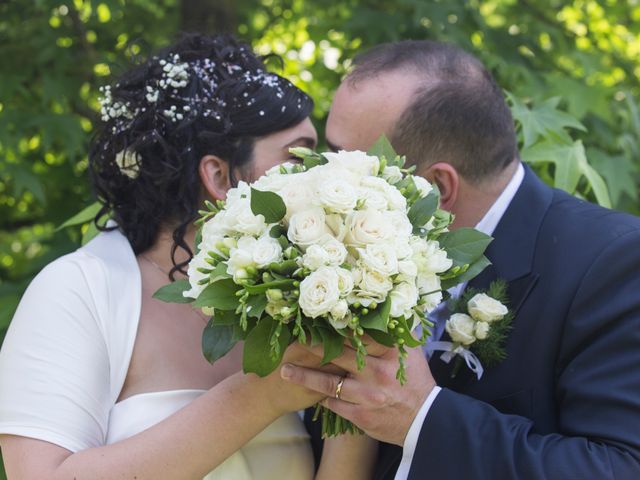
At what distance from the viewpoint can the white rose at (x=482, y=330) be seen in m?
2.80

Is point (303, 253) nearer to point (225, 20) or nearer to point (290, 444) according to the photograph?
point (290, 444)

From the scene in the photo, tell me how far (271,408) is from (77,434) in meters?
0.64

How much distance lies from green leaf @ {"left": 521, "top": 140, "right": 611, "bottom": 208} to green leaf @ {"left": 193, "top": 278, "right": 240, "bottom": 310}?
187 centimetres

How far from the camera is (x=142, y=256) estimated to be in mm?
3398

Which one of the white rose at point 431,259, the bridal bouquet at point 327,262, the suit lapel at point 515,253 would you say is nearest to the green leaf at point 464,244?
the bridal bouquet at point 327,262

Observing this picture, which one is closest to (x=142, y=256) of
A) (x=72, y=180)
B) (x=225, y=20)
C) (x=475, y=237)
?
(x=475, y=237)

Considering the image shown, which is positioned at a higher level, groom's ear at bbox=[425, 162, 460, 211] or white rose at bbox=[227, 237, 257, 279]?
white rose at bbox=[227, 237, 257, 279]

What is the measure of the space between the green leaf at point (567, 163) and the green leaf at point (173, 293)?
1.82 metres

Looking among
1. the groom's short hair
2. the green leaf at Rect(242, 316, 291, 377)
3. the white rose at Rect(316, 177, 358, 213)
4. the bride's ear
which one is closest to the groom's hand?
the green leaf at Rect(242, 316, 291, 377)

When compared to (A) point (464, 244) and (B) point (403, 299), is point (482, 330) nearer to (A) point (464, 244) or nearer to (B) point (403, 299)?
(A) point (464, 244)

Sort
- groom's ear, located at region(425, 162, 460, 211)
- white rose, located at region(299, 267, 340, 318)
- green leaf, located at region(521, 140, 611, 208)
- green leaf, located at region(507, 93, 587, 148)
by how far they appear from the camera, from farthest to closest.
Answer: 1. green leaf, located at region(507, 93, 587, 148)
2. green leaf, located at region(521, 140, 611, 208)
3. groom's ear, located at region(425, 162, 460, 211)
4. white rose, located at region(299, 267, 340, 318)

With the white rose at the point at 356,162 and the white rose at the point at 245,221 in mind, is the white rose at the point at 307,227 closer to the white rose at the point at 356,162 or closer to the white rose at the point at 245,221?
the white rose at the point at 245,221

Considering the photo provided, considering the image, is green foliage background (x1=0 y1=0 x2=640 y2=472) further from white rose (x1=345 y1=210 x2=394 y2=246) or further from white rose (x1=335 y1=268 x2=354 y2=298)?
white rose (x1=335 y1=268 x2=354 y2=298)

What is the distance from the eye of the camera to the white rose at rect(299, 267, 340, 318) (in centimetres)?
221
